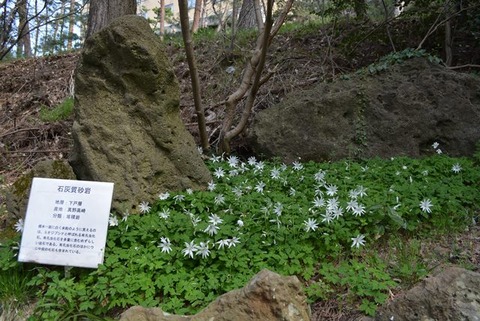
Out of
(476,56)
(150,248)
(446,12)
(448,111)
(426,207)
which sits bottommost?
(150,248)

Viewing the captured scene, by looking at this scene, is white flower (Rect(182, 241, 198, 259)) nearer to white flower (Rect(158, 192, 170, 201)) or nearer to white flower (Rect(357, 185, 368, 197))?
white flower (Rect(158, 192, 170, 201))

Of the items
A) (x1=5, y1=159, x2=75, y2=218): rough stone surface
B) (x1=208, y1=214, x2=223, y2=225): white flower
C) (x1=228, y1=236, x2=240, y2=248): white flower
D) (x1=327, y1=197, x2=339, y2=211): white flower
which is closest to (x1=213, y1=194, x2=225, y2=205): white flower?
(x1=208, y1=214, x2=223, y2=225): white flower

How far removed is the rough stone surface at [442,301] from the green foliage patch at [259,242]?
0.38 meters

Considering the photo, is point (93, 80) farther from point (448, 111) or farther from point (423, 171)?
point (448, 111)

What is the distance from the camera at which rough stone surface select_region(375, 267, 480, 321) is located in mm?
2359

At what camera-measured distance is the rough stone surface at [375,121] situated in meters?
5.98

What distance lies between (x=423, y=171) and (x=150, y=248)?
302cm

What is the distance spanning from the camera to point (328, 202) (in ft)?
12.9

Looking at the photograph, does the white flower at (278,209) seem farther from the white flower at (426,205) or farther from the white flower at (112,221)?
the white flower at (112,221)

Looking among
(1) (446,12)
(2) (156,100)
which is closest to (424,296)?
(2) (156,100)

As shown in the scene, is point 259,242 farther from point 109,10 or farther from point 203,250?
point 109,10

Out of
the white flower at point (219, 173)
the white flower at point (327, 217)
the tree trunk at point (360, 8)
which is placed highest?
the tree trunk at point (360, 8)

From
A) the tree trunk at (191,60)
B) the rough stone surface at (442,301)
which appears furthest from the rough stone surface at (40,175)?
the rough stone surface at (442,301)

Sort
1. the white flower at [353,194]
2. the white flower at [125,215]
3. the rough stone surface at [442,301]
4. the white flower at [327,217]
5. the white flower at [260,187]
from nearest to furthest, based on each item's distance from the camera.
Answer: the rough stone surface at [442,301]
the white flower at [327,217]
the white flower at [125,215]
the white flower at [353,194]
the white flower at [260,187]
